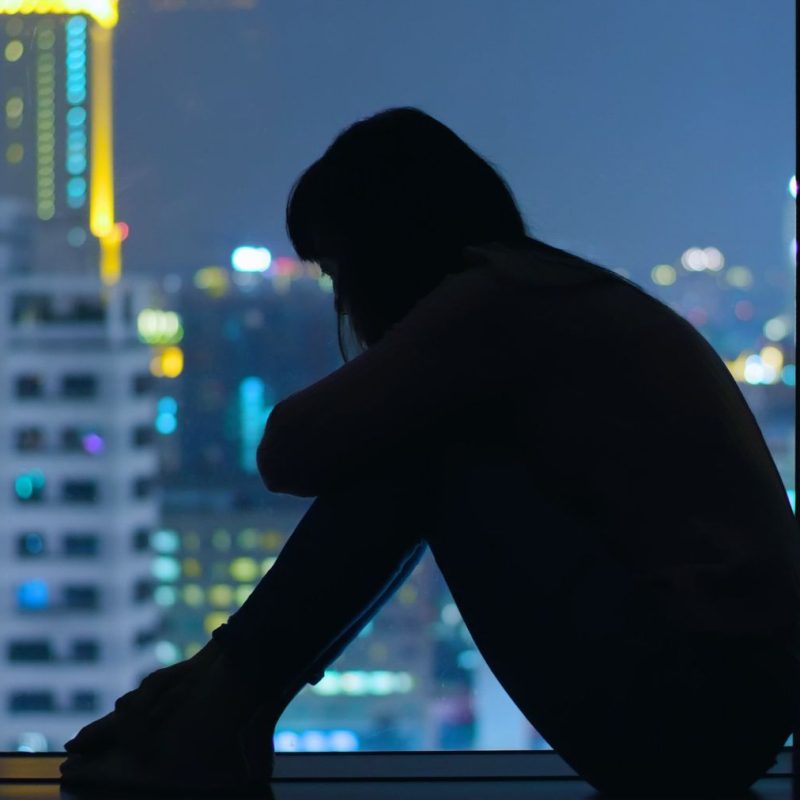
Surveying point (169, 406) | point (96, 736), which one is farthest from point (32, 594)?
point (96, 736)

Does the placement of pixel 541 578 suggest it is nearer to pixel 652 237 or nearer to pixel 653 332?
pixel 653 332

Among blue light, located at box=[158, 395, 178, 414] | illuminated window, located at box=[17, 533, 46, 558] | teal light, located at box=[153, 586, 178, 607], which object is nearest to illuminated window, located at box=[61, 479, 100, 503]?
illuminated window, located at box=[17, 533, 46, 558]

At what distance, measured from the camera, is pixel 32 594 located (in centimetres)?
283

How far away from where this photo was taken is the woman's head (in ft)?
3.12

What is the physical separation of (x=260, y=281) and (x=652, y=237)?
2.40 ft

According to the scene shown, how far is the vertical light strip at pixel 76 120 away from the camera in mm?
2178

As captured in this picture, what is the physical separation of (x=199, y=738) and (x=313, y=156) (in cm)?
96

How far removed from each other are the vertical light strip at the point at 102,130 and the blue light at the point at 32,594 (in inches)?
37.6

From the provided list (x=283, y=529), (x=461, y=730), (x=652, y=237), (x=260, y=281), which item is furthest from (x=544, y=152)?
(x=461, y=730)

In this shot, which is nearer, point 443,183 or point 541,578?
point 541,578

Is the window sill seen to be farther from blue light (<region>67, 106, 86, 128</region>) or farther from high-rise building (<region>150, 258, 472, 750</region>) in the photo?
blue light (<region>67, 106, 86, 128</region>)

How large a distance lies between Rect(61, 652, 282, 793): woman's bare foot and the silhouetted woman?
52 mm

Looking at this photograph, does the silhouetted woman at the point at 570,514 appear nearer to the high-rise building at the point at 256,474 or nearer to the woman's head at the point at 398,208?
the woman's head at the point at 398,208

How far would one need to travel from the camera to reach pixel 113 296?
3.22 meters
